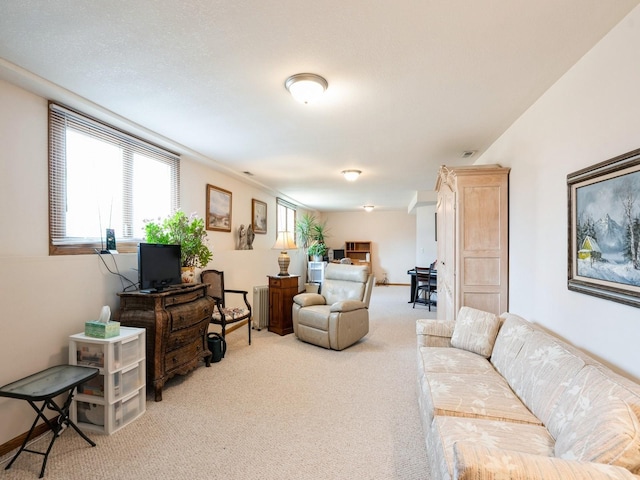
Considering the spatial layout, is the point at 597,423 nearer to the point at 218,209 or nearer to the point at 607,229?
the point at 607,229

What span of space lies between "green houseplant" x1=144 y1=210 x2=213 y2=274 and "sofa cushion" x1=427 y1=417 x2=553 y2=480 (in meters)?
2.72

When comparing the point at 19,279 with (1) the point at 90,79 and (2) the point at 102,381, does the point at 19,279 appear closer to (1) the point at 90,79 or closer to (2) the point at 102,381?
(2) the point at 102,381

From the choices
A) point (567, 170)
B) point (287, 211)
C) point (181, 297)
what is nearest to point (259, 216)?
point (287, 211)

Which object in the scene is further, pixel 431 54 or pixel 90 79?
pixel 90 79

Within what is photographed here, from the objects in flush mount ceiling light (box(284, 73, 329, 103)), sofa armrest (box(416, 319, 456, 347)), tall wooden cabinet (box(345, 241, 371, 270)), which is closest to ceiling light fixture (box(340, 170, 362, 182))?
flush mount ceiling light (box(284, 73, 329, 103))

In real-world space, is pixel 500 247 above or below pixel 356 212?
below

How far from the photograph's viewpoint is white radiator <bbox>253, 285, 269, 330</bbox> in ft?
16.2

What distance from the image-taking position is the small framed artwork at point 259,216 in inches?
226

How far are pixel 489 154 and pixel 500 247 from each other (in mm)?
1305

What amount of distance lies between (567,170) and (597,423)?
1569mm

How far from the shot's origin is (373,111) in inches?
106

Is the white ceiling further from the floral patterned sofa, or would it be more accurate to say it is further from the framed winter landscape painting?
the floral patterned sofa

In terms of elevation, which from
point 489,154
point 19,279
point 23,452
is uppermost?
point 489,154

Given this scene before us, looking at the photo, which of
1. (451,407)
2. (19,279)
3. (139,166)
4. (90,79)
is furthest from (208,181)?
→ (451,407)
